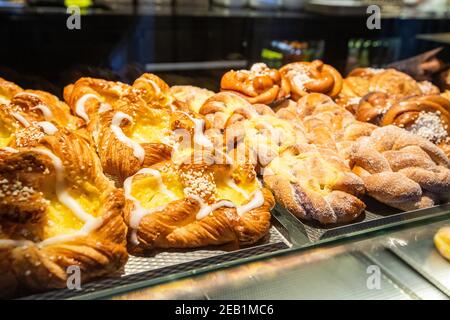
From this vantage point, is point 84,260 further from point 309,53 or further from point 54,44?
point 309,53

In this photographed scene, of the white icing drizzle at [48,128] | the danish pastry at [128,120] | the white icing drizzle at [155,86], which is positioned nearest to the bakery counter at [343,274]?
the danish pastry at [128,120]

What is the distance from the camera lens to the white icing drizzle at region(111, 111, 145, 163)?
2.15 meters

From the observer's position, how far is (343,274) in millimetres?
2031

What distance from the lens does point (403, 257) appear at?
214 cm

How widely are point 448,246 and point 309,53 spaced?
102 inches

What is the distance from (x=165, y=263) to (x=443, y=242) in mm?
1372

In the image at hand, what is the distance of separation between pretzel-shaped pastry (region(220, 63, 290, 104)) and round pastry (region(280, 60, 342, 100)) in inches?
4.0

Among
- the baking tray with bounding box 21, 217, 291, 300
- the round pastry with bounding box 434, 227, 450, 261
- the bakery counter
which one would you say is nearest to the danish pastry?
the baking tray with bounding box 21, 217, 291, 300

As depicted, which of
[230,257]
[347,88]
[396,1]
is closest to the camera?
[230,257]

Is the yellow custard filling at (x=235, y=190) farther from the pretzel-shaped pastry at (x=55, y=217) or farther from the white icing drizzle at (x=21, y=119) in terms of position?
the white icing drizzle at (x=21, y=119)

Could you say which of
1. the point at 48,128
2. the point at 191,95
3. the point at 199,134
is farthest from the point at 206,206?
the point at 191,95

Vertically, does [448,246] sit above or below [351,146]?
below

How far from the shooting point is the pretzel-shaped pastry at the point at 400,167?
2.27m

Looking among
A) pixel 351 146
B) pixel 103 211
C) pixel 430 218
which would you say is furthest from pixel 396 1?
pixel 103 211
